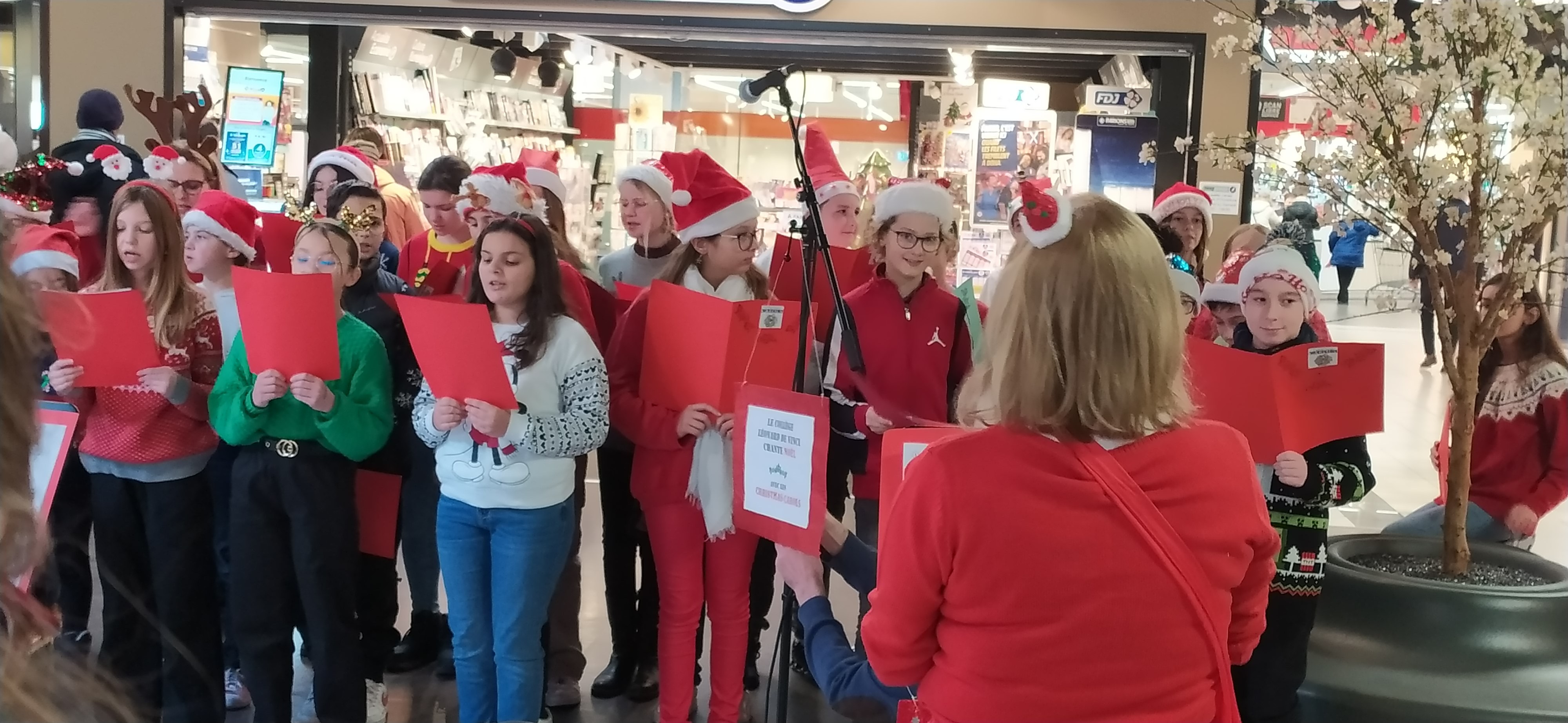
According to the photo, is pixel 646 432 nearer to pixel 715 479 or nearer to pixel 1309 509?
pixel 715 479

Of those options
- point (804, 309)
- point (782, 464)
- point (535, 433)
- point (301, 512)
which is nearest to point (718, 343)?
point (804, 309)

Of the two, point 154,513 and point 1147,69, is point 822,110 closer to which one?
point 1147,69

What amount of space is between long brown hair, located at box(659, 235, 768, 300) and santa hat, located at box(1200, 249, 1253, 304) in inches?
44.6

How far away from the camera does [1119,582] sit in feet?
4.09

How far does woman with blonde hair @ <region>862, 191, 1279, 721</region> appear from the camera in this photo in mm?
1245

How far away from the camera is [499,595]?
2439 millimetres

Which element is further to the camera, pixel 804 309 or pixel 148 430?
pixel 148 430

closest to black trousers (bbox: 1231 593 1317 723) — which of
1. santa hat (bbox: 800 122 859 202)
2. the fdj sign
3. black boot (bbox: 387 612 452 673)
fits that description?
santa hat (bbox: 800 122 859 202)

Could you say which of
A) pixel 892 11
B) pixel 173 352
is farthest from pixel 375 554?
pixel 892 11

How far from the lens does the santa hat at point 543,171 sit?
11.5ft

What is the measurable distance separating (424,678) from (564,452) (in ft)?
3.75

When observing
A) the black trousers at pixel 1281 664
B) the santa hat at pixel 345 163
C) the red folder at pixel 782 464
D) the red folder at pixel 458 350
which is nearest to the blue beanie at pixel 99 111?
the santa hat at pixel 345 163

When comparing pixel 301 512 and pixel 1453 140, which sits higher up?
pixel 1453 140

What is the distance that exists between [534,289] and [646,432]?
0.42 m
